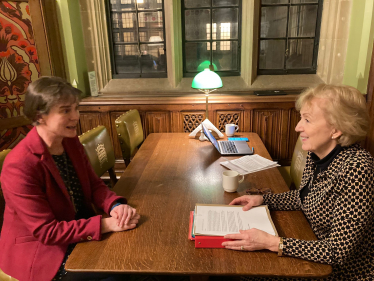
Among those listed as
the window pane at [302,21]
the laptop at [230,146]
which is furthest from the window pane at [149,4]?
the laptop at [230,146]

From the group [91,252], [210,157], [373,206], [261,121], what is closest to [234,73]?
[261,121]

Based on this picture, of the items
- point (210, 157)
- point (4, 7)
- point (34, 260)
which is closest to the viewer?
point (34, 260)

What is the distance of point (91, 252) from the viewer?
1082 mm

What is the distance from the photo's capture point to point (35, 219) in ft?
3.79

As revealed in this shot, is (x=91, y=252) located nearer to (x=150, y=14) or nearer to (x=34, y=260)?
(x=34, y=260)

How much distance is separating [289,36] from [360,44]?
2.35 ft

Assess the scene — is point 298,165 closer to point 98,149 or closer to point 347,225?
point 347,225

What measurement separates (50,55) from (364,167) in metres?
2.86

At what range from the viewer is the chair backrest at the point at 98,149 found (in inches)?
69.2

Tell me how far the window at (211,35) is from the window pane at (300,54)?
598mm

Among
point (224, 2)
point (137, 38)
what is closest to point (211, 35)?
point (224, 2)

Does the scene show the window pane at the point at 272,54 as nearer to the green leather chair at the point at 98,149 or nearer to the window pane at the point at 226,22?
the window pane at the point at 226,22

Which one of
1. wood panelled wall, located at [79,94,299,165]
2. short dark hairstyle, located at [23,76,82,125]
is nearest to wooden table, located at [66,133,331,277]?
short dark hairstyle, located at [23,76,82,125]

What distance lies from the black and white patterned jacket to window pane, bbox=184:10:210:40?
8.23ft
